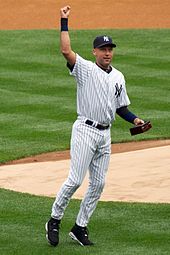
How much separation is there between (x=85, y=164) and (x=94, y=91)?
0.71m

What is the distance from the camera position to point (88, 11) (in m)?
30.5

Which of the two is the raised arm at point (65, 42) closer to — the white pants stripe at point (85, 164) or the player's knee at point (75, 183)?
the white pants stripe at point (85, 164)

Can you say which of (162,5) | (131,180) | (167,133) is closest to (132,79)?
(167,133)

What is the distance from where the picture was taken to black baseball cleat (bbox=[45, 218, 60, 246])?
31.6 ft

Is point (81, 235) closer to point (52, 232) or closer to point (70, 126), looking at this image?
point (52, 232)

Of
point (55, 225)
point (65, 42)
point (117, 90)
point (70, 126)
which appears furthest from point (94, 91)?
point (70, 126)

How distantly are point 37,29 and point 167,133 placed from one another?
12.1m

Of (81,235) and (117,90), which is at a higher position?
(117,90)

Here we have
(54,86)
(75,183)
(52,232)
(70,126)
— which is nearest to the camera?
(75,183)

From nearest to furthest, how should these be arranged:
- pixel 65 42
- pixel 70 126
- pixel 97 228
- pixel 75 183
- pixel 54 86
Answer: pixel 65 42, pixel 75 183, pixel 97 228, pixel 70 126, pixel 54 86

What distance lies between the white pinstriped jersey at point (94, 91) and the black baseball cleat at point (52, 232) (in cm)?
110

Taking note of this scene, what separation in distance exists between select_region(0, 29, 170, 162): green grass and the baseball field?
0.02m

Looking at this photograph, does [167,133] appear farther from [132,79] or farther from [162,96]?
[132,79]

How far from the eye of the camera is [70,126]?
16.9m
